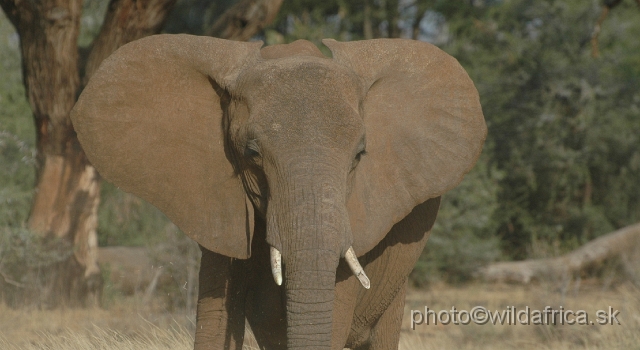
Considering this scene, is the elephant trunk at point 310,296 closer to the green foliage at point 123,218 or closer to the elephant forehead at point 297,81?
the elephant forehead at point 297,81

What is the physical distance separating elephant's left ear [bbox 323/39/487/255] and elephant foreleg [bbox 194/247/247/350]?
29.0 inches

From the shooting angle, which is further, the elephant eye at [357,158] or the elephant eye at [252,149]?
the elephant eye at [357,158]

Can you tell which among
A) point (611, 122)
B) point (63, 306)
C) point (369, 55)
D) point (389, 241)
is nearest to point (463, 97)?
point (369, 55)

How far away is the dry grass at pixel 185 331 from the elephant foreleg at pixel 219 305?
147 cm

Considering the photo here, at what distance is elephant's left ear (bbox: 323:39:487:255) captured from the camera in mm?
4422

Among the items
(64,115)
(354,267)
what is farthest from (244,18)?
(354,267)

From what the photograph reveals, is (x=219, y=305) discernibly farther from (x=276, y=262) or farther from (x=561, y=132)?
(x=561, y=132)

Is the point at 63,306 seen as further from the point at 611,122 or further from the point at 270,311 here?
the point at 611,122

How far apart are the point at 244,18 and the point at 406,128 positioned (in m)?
4.93

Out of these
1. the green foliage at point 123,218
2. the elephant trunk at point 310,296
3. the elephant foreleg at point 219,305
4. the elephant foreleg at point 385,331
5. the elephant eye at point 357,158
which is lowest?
the green foliage at point 123,218

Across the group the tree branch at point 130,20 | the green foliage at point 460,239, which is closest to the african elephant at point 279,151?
the tree branch at point 130,20

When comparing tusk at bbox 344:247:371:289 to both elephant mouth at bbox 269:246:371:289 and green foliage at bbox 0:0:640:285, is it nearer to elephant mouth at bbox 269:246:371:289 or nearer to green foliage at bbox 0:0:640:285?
elephant mouth at bbox 269:246:371:289

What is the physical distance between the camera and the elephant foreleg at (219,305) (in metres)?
4.54

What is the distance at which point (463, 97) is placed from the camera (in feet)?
15.6
